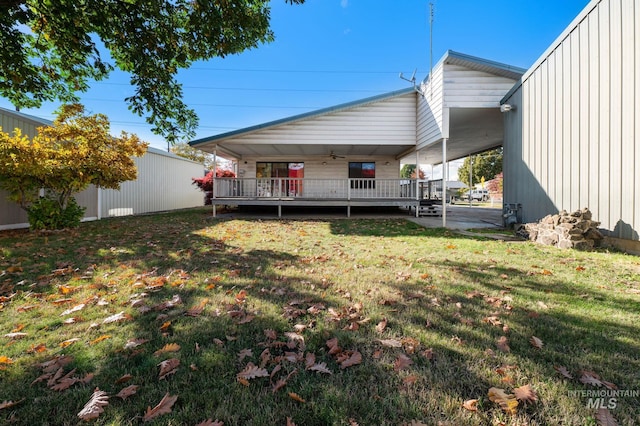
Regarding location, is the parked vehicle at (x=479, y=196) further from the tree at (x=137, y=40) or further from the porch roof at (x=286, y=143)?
the tree at (x=137, y=40)

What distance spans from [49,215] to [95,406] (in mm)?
8997

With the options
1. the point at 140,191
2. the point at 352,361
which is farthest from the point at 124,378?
the point at 140,191

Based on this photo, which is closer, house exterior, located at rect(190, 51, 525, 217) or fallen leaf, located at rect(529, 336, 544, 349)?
fallen leaf, located at rect(529, 336, 544, 349)

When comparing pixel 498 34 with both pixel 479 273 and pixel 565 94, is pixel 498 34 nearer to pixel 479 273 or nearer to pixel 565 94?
pixel 565 94

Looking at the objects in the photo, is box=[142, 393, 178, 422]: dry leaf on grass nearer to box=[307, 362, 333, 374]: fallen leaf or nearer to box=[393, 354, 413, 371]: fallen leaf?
box=[307, 362, 333, 374]: fallen leaf

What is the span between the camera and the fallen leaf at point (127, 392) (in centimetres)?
155

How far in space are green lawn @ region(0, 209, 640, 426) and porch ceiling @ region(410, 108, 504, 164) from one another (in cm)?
709

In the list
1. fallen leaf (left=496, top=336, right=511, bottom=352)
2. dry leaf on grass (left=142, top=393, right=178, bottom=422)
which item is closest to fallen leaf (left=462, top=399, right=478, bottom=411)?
fallen leaf (left=496, top=336, right=511, bottom=352)

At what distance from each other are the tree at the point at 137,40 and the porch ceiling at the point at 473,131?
7.51m

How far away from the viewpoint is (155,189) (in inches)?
631

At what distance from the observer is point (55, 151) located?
7.51 m

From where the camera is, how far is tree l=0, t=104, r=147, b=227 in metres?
7.05

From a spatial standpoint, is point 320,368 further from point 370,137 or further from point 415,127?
point 415,127

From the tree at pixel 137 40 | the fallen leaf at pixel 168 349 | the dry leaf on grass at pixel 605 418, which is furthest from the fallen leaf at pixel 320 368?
the tree at pixel 137 40
